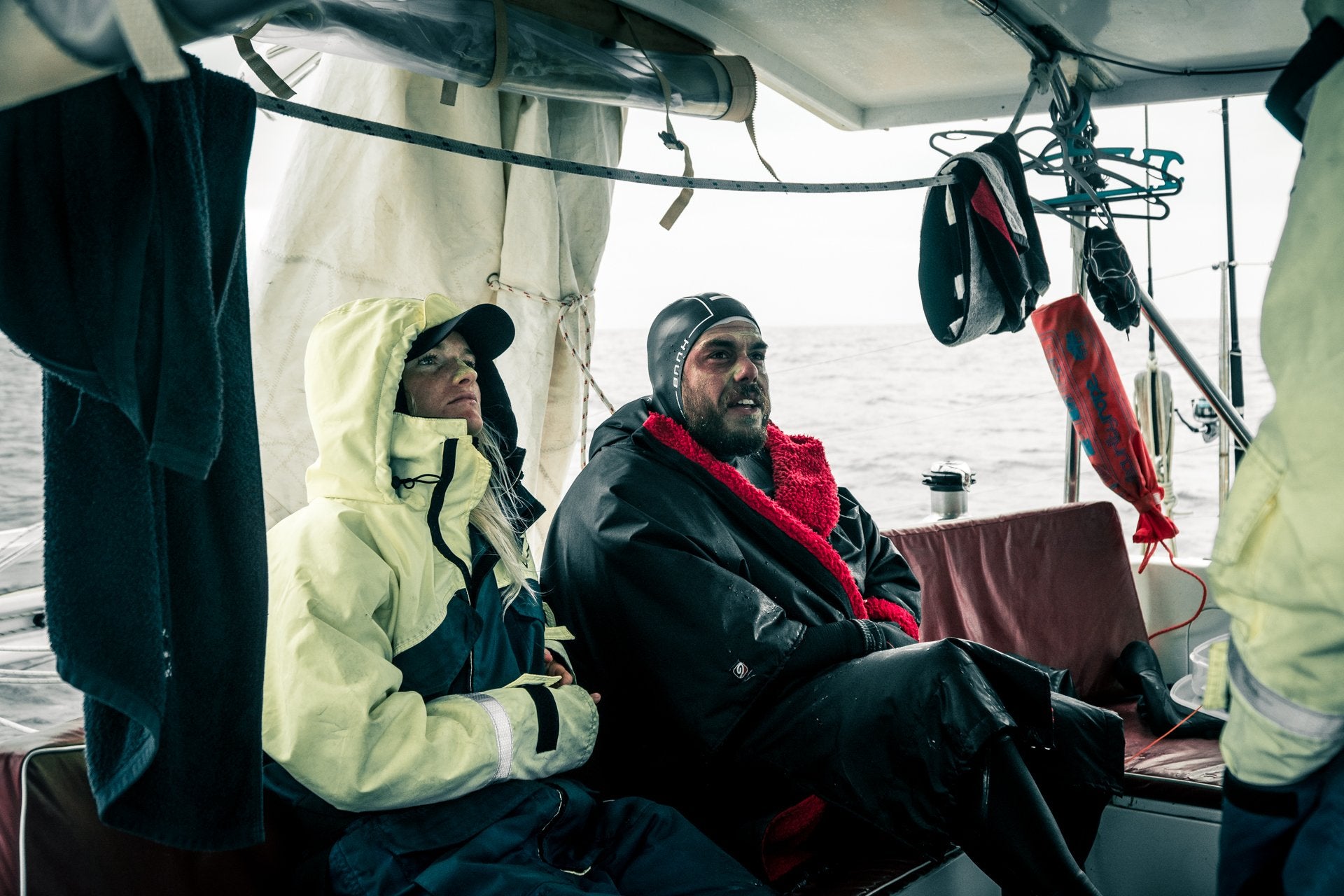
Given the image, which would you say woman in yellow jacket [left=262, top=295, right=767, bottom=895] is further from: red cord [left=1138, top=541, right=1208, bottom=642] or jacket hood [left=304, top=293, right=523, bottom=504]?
red cord [left=1138, top=541, right=1208, bottom=642]

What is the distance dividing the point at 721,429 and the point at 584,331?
60 cm

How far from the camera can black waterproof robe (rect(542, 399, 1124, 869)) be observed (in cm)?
177

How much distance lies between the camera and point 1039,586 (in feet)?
10.6

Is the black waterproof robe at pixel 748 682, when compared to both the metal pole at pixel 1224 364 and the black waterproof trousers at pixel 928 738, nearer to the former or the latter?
the black waterproof trousers at pixel 928 738

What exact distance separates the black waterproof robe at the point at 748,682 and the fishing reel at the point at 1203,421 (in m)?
1.72

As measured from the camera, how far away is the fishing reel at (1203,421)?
3646mm

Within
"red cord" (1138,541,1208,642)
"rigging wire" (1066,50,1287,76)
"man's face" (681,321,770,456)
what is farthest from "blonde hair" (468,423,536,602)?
"red cord" (1138,541,1208,642)

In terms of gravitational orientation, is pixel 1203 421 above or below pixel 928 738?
above

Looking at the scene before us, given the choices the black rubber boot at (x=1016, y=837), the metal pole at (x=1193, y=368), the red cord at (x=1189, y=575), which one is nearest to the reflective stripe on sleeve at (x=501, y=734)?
the black rubber boot at (x=1016, y=837)

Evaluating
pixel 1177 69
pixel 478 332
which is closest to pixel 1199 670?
pixel 1177 69

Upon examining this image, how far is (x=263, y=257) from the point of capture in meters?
Answer: 2.52

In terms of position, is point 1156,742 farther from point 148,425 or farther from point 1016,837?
point 148,425

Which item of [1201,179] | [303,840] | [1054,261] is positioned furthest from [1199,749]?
[303,840]

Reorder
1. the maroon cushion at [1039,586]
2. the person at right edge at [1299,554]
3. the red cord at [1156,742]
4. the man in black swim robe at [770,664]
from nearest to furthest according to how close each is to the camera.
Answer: the person at right edge at [1299,554] < the man in black swim robe at [770,664] < the red cord at [1156,742] < the maroon cushion at [1039,586]
